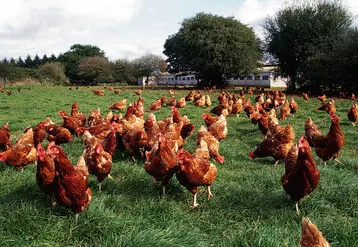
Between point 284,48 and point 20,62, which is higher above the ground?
point 20,62

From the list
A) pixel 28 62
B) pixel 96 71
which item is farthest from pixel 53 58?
pixel 96 71

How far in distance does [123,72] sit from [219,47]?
3605 centimetres

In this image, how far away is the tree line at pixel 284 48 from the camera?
916 inches

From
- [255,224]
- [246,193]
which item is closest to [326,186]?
[246,193]

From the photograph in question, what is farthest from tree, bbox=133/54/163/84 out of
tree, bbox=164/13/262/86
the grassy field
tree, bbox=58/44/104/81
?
the grassy field

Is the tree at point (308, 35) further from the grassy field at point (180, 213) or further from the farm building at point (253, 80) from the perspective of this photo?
the grassy field at point (180, 213)

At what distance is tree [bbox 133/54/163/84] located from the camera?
66881 mm

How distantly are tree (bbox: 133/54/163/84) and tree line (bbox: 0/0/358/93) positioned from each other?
17.2 meters

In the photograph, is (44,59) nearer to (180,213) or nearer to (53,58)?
(53,58)

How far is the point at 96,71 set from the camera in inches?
2564

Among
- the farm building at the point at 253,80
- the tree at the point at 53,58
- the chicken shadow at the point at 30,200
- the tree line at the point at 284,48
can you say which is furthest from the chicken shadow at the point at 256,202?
the tree at the point at 53,58

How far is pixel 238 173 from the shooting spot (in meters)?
5.91

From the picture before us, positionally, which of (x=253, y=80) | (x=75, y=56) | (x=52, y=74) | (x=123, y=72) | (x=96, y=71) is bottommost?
(x=253, y=80)

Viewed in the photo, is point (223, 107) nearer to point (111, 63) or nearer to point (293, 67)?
point (293, 67)
